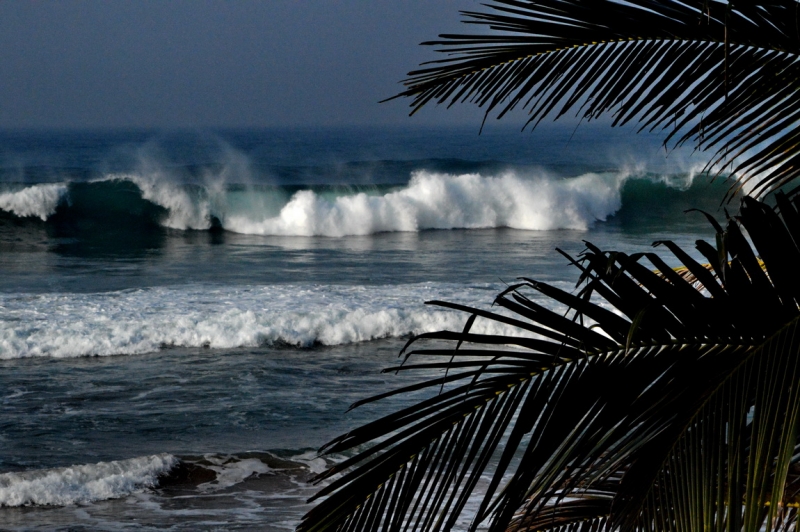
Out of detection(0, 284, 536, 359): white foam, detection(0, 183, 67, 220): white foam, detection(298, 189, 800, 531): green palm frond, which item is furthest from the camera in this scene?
detection(0, 183, 67, 220): white foam

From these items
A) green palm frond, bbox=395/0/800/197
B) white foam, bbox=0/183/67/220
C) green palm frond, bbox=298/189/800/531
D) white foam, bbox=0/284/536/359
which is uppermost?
white foam, bbox=0/183/67/220

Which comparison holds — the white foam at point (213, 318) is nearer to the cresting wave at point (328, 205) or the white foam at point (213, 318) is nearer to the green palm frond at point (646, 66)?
the green palm frond at point (646, 66)

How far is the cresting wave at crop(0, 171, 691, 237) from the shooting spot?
25438mm

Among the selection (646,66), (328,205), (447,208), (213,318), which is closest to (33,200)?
(328,205)

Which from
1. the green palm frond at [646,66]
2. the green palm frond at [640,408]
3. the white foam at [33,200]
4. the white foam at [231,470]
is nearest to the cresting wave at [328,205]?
the white foam at [33,200]

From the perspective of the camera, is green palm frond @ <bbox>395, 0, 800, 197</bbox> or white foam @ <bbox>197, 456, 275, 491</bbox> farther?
white foam @ <bbox>197, 456, 275, 491</bbox>

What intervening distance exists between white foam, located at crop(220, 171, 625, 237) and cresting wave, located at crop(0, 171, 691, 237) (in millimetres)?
30

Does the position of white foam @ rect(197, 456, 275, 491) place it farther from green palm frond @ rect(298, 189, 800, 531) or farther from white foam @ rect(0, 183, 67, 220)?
white foam @ rect(0, 183, 67, 220)

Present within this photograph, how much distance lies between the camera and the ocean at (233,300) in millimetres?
6340

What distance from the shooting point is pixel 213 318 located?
12.0m

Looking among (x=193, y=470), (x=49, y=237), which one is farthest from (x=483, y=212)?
(x=193, y=470)

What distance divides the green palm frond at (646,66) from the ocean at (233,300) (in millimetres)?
183

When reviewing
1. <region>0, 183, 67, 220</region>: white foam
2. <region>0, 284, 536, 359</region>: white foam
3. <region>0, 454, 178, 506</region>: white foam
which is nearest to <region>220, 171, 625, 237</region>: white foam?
<region>0, 183, 67, 220</region>: white foam

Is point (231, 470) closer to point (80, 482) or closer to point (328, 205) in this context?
point (80, 482)
